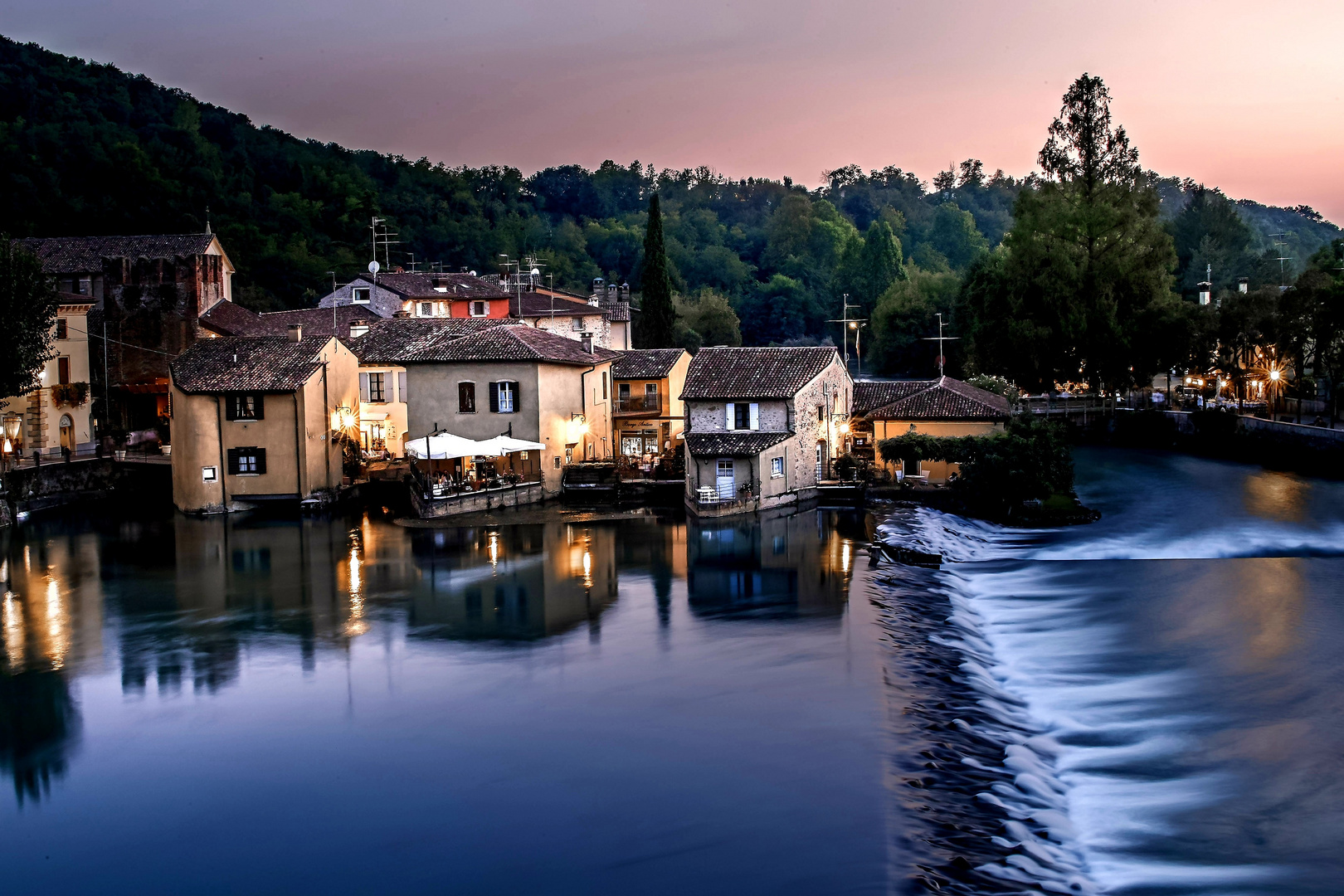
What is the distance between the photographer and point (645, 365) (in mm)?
45312

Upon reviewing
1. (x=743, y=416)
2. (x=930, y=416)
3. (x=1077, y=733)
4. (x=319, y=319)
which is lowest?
(x=1077, y=733)

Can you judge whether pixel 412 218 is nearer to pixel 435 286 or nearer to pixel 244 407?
pixel 435 286

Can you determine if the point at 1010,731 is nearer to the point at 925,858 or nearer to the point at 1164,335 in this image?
the point at 925,858

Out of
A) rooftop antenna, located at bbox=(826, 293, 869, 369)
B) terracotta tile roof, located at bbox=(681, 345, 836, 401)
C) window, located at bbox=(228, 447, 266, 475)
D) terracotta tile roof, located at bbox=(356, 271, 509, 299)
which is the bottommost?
window, located at bbox=(228, 447, 266, 475)

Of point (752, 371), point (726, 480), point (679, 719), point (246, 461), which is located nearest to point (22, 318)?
point (246, 461)

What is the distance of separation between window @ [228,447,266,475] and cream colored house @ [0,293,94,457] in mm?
9709

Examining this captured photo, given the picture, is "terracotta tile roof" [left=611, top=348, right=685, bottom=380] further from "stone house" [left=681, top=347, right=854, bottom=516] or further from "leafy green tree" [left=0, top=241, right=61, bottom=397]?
"leafy green tree" [left=0, top=241, right=61, bottom=397]

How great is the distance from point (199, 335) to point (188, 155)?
27717 millimetres

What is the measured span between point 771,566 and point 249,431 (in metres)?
18.7

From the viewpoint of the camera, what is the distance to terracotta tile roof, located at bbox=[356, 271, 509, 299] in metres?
59.4

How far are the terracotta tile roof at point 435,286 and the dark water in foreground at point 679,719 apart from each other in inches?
1191

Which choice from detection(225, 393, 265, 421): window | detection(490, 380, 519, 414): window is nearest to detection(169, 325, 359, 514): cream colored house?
detection(225, 393, 265, 421): window

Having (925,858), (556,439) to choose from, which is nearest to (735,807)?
(925,858)

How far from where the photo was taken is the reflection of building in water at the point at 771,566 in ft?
82.2
